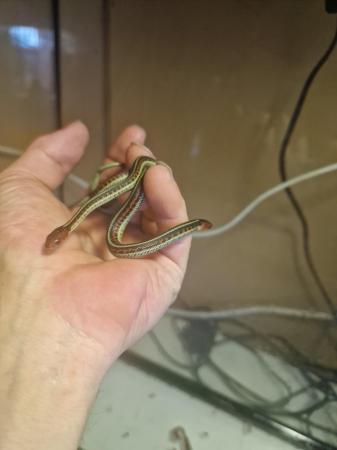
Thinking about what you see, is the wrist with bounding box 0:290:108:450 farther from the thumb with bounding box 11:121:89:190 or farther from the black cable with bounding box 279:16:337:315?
the black cable with bounding box 279:16:337:315

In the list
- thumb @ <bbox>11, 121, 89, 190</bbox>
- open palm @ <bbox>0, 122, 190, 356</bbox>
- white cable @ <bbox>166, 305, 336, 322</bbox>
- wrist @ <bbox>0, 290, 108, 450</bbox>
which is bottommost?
white cable @ <bbox>166, 305, 336, 322</bbox>

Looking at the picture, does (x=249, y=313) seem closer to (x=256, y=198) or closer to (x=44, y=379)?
(x=256, y=198)

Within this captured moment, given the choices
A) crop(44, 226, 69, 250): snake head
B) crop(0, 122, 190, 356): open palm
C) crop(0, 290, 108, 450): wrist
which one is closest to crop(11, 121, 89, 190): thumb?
crop(0, 122, 190, 356): open palm

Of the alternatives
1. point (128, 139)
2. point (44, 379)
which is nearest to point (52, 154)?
point (128, 139)

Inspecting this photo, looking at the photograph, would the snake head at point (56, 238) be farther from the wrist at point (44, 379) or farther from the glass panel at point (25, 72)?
the glass panel at point (25, 72)

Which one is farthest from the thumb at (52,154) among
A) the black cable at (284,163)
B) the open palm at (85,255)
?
the black cable at (284,163)

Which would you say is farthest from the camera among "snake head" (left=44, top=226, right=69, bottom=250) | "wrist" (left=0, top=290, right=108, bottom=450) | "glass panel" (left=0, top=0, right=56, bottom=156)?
"glass panel" (left=0, top=0, right=56, bottom=156)

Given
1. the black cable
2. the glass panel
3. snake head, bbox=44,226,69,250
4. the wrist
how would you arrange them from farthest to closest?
the glass panel
the black cable
snake head, bbox=44,226,69,250
the wrist
